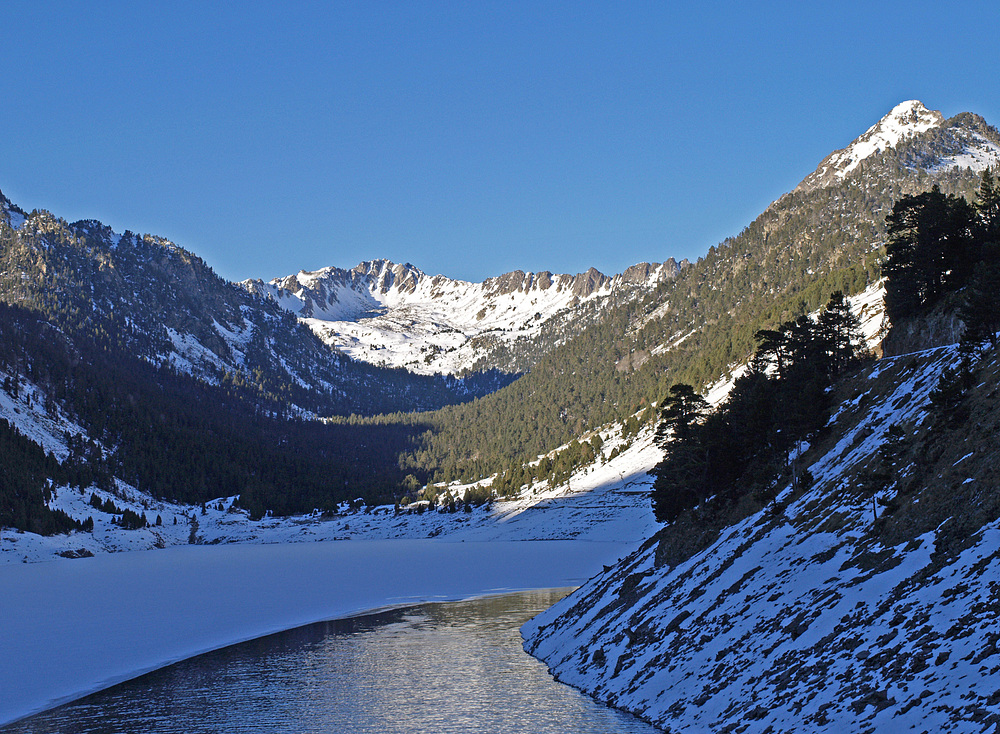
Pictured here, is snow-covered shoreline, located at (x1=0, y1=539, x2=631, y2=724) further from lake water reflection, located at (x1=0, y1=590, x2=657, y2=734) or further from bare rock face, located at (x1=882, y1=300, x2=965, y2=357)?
bare rock face, located at (x1=882, y1=300, x2=965, y2=357)

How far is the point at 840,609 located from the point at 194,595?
285 feet

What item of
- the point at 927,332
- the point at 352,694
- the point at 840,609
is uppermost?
the point at 927,332

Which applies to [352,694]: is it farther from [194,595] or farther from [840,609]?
[194,595]

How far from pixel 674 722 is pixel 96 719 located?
29192 mm

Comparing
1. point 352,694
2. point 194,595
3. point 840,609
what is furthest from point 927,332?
point 194,595

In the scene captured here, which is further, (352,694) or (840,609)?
A: (352,694)

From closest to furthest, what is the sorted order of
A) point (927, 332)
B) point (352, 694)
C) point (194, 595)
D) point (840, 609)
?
point (840, 609), point (352, 694), point (927, 332), point (194, 595)

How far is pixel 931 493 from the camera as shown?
98.6 feet

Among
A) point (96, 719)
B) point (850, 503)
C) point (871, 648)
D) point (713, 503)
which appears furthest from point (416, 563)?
point (871, 648)

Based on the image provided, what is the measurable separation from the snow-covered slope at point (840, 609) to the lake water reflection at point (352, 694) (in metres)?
3.21

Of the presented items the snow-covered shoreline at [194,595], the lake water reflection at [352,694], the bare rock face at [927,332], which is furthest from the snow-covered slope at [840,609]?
the snow-covered shoreline at [194,595]

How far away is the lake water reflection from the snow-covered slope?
3214 millimetres

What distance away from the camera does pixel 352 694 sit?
4209 cm

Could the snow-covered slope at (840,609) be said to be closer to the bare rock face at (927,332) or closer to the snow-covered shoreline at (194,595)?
the bare rock face at (927,332)
